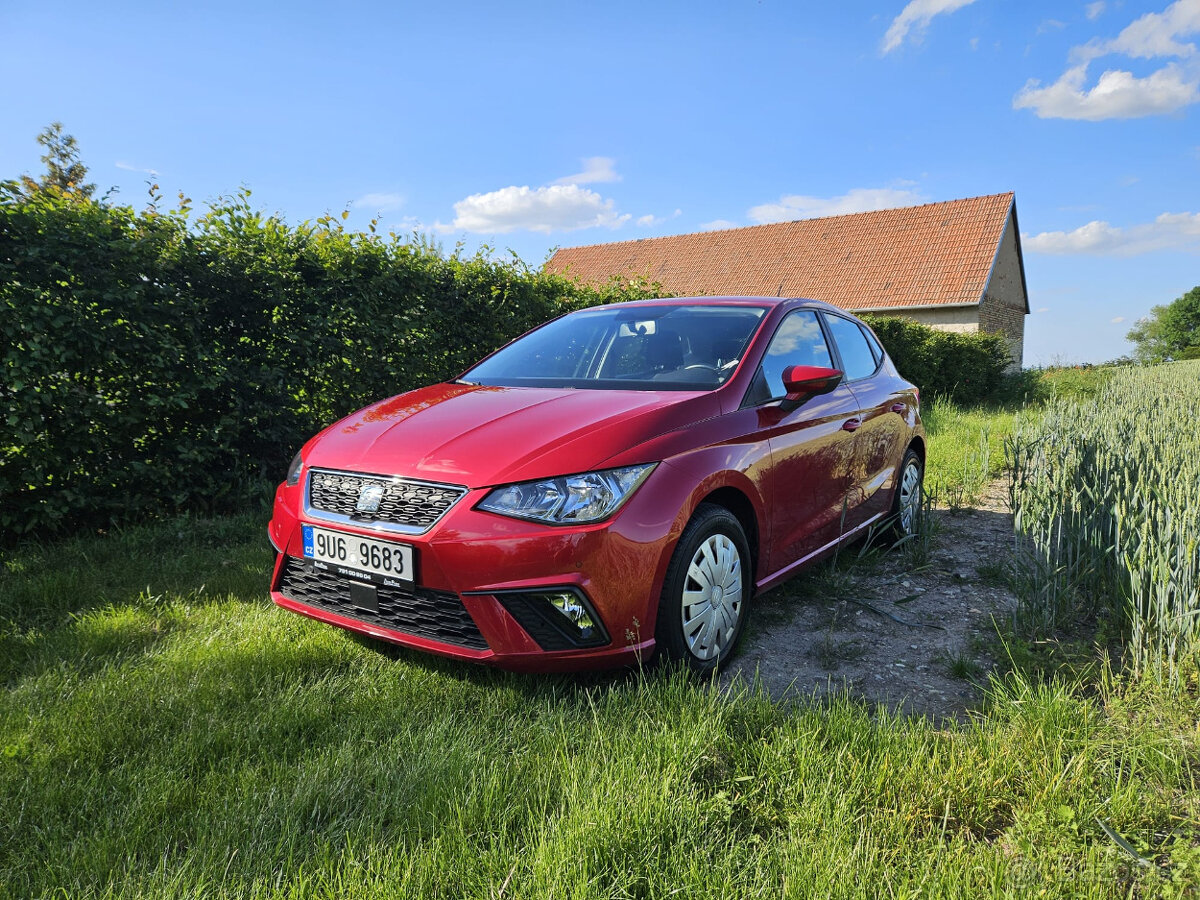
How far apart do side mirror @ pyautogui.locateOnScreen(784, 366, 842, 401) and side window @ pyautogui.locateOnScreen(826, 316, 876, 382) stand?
3.13 feet

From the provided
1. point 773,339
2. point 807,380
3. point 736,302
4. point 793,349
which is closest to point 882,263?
point 736,302

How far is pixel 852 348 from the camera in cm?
462

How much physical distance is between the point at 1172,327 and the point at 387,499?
115 meters

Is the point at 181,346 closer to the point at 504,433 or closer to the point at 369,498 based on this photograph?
the point at 369,498

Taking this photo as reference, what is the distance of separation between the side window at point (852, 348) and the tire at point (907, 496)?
2.35ft

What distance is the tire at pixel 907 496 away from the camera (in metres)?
4.86

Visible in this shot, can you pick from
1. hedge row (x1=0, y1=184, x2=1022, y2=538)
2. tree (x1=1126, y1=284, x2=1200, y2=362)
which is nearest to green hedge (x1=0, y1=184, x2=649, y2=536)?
hedge row (x1=0, y1=184, x2=1022, y2=538)

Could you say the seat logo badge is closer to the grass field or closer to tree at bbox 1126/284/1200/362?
the grass field

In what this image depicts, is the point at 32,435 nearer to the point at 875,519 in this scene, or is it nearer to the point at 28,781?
the point at 28,781

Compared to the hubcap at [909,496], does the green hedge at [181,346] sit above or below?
above

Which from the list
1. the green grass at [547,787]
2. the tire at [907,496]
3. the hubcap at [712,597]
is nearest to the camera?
the green grass at [547,787]

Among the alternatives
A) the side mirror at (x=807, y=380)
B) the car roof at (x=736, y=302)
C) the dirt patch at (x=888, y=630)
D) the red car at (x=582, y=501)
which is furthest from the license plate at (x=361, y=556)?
the car roof at (x=736, y=302)

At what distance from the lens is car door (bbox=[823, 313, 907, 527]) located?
4.16 m

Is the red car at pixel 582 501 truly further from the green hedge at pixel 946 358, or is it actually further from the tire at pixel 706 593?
the green hedge at pixel 946 358
